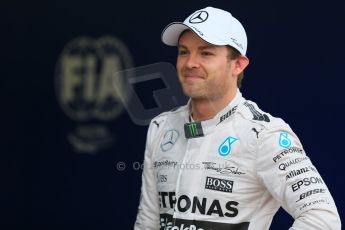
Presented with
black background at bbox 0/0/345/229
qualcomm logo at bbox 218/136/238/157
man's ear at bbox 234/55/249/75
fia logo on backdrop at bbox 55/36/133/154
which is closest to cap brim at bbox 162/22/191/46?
man's ear at bbox 234/55/249/75

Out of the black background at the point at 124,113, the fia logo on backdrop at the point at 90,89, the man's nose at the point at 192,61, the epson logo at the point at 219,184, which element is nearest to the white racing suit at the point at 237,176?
the epson logo at the point at 219,184

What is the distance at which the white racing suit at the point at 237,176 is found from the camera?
1712mm

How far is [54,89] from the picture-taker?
3768 millimetres

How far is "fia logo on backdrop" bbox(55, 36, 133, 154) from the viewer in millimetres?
3684

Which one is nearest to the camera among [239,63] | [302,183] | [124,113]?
[302,183]

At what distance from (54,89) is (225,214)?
2.13 metres

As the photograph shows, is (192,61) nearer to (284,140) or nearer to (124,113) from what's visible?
(284,140)

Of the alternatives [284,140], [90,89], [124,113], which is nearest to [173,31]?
[284,140]

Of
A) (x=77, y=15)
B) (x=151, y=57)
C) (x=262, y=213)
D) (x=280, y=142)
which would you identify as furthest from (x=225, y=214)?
(x=77, y=15)

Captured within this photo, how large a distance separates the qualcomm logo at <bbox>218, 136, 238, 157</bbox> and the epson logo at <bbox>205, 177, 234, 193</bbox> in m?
0.07

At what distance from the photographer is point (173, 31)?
6.34 feet

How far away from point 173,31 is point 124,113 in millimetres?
1758

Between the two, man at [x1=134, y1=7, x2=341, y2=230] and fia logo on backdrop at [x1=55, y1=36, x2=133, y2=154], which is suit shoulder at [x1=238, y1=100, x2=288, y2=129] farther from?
fia logo on backdrop at [x1=55, y1=36, x2=133, y2=154]

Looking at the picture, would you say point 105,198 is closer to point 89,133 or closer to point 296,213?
point 89,133
